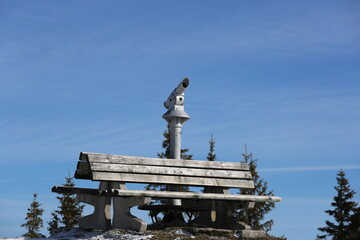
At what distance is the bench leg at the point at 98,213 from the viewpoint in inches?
548

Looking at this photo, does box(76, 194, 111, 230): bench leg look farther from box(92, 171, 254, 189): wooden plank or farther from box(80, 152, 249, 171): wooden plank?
box(80, 152, 249, 171): wooden plank

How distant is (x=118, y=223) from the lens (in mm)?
13594

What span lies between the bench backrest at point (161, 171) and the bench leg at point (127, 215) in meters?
0.61

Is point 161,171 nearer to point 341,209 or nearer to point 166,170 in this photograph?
point 166,170

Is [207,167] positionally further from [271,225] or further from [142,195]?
[271,225]

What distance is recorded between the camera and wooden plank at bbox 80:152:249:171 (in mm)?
13641

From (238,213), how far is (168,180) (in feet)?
28.4

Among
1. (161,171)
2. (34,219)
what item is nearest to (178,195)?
(161,171)

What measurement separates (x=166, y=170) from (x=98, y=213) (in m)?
2.25

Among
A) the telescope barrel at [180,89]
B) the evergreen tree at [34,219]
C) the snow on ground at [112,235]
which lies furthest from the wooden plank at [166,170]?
the evergreen tree at [34,219]

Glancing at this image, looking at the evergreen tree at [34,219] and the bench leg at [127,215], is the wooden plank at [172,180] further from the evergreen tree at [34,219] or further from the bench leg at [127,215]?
the evergreen tree at [34,219]

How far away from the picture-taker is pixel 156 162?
568 inches

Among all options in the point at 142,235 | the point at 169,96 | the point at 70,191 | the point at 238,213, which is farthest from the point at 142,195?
the point at 238,213

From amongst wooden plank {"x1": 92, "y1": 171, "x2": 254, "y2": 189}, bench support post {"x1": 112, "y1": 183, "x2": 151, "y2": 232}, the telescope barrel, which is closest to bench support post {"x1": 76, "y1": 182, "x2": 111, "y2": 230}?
bench support post {"x1": 112, "y1": 183, "x2": 151, "y2": 232}
